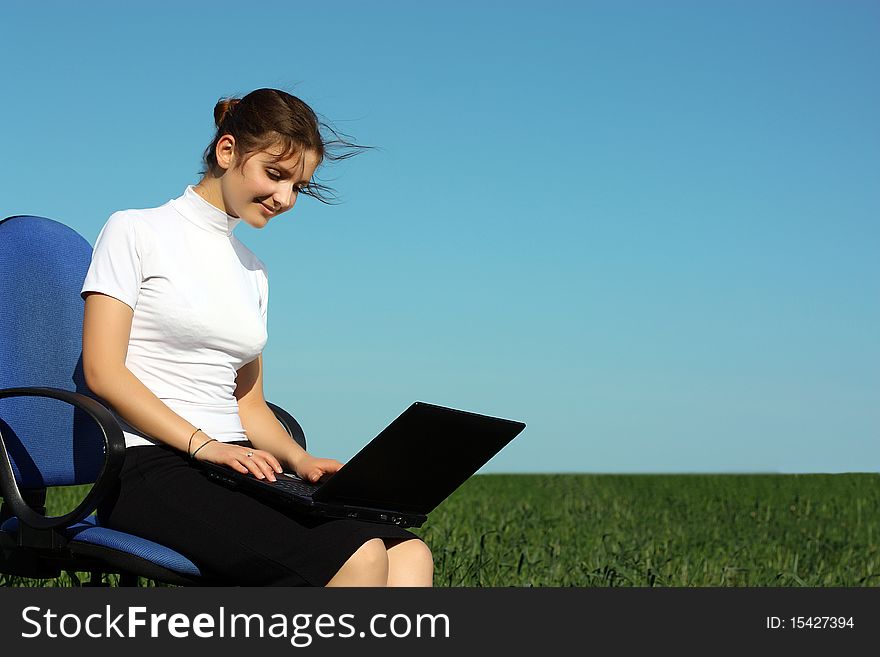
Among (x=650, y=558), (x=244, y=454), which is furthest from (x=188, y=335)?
(x=650, y=558)

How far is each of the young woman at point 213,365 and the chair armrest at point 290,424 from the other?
0.26m

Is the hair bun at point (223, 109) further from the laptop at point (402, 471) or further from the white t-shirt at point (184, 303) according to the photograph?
the laptop at point (402, 471)

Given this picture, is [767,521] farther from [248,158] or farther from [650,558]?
[248,158]

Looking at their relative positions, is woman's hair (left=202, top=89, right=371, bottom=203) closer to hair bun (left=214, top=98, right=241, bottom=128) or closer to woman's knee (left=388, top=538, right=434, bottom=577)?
hair bun (left=214, top=98, right=241, bottom=128)

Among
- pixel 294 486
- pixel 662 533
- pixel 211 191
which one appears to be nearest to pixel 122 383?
pixel 294 486

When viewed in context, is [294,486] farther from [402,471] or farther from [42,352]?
[42,352]

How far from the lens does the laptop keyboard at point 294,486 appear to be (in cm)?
256

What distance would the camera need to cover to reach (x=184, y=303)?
285 centimetres

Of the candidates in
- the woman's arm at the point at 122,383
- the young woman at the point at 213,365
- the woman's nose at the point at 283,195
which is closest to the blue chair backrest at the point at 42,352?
the young woman at the point at 213,365

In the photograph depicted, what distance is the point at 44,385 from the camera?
123 inches

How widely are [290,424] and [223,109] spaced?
3.35ft
